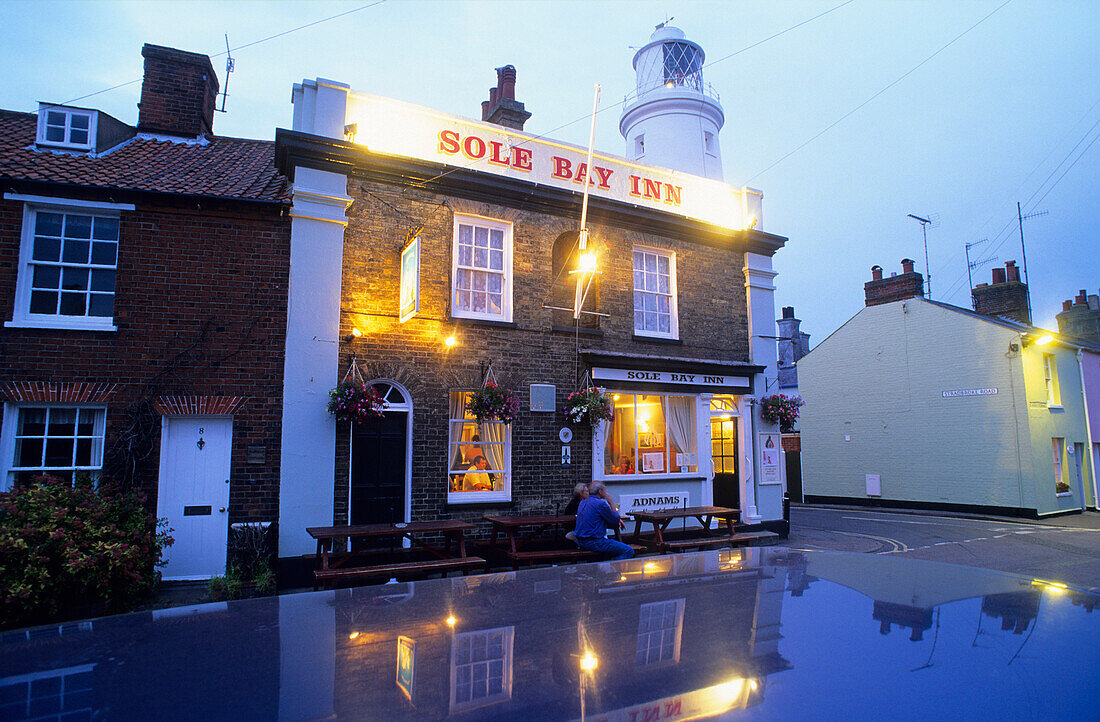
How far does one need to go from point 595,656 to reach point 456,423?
28.5ft

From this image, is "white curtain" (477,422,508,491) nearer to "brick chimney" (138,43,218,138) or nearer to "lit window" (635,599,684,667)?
"lit window" (635,599,684,667)

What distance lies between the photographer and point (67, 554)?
6.62 meters

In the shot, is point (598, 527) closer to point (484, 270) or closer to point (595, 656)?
point (484, 270)

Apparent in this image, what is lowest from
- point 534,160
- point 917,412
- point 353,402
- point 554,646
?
point 554,646

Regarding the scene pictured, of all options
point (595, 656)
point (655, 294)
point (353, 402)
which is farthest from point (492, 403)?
point (595, 656)

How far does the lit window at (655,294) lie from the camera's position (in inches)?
512

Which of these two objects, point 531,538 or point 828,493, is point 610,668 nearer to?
point 531,538

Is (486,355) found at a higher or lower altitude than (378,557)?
higher

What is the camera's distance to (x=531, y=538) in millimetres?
10359

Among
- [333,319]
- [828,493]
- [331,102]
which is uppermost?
[331,102]

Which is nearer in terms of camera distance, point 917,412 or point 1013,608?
point 1013,608

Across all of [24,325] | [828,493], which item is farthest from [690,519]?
[828,493]

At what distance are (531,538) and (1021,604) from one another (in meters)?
8.31

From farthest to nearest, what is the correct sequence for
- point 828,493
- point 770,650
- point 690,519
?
point 828,493 → point 690,519 → point 770,650
